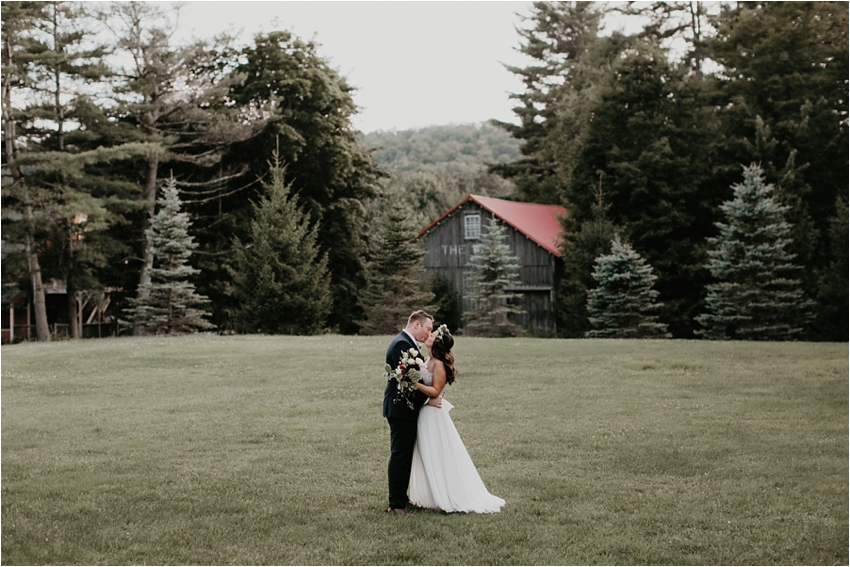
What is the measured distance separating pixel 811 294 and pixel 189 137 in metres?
29.1

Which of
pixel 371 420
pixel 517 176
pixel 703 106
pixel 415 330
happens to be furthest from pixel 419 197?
pixel 415 330

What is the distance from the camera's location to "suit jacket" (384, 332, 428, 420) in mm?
8828

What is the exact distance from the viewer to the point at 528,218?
156ft

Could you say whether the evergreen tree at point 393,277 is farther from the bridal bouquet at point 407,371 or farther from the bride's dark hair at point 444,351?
the bridal bouquet at point 407,371

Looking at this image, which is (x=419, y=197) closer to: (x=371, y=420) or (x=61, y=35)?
(x=61, y=35)

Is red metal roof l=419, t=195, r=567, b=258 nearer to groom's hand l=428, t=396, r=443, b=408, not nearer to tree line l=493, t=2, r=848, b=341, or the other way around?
tree line l=493, t=2, r=848, b=341

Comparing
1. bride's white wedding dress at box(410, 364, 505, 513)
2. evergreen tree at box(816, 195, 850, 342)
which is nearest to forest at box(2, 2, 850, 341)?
evergreen tree at box(816, 195, 850, 342)

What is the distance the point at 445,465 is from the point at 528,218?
1552 inches

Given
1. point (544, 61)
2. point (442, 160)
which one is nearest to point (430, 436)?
point (544, 61)

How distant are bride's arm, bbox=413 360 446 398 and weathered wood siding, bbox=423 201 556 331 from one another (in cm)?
3347

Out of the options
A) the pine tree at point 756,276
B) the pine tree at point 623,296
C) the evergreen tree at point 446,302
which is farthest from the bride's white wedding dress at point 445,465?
the evergreen tree at point 446,302

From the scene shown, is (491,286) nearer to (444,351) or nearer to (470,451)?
(470,451)

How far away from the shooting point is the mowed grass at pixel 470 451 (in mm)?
8188

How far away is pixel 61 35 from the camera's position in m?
36.0
